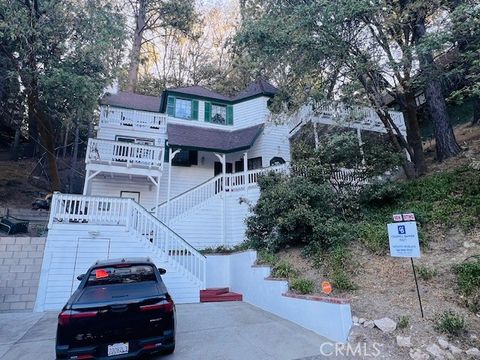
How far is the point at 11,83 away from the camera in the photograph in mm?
13414

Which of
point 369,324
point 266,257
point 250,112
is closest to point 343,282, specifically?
point 369,324

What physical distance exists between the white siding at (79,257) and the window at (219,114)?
395 inches

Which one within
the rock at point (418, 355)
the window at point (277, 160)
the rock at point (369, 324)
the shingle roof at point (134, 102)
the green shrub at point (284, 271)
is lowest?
the rock at point (418, 355)

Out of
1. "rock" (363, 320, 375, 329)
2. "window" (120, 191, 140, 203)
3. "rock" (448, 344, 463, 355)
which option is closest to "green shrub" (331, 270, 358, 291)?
"rock" (363, 320, 375, 329)

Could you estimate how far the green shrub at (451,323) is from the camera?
442cm

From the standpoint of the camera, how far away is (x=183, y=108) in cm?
1719

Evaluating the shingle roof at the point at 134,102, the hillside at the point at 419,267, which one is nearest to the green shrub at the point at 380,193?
the hillside at the point at 419,267

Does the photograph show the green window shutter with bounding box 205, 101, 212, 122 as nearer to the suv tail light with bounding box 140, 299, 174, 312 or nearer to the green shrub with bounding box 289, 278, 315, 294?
the green shrub with bounding box 289, 278, 315, 294

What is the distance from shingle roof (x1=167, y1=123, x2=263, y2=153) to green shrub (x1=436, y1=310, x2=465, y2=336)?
11377 millimetres

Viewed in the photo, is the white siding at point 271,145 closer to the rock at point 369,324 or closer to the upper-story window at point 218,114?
the upper-story window at point 218,114

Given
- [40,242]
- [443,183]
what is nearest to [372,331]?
[443,183]

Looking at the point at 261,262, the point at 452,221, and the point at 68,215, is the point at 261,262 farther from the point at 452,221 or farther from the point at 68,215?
the point at 68,215

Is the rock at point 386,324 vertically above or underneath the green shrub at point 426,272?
underneath

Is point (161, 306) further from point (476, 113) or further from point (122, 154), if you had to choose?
point (476, 113)
